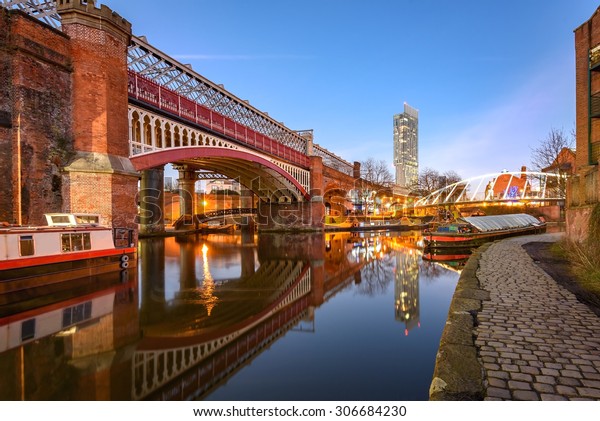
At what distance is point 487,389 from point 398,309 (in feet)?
15.7

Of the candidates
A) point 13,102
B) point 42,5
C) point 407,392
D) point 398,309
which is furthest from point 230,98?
point 407,392

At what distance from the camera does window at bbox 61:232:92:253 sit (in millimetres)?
10219

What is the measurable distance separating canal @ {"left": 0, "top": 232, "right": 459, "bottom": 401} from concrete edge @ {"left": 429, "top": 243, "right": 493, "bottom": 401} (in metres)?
0.59

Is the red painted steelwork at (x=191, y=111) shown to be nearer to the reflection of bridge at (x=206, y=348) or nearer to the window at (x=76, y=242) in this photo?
the window at (x=76, y=242)

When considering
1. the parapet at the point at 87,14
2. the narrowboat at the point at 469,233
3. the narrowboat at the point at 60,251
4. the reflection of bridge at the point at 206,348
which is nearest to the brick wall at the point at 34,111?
the parapet at the point at 87,14

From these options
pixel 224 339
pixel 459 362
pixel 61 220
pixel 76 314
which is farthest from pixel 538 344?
pixel 61 220

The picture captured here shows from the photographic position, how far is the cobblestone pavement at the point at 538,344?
323 cm

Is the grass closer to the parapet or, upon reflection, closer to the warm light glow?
the warm light glow

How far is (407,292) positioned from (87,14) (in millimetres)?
14233

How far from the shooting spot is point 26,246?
919 cm

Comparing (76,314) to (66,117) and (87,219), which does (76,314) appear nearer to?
(87,219)

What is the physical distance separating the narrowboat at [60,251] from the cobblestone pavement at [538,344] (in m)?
10.6

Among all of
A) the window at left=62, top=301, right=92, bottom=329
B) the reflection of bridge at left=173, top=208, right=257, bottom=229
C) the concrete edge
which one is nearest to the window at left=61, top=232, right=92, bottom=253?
the window at left=62, top=301, right=92, bottom=329
